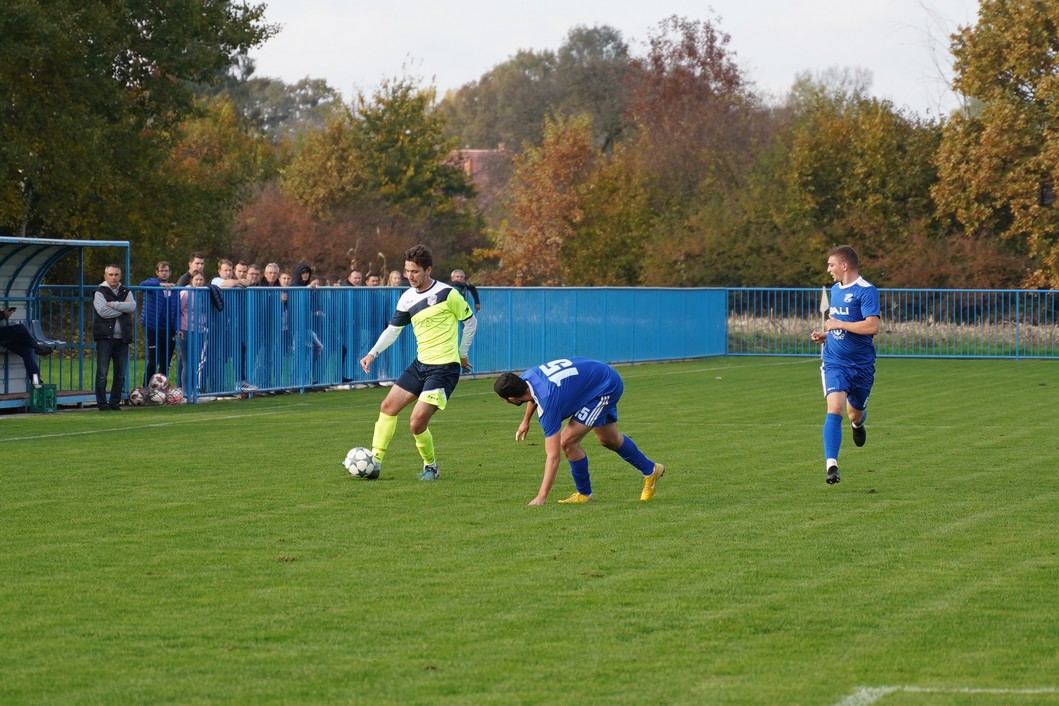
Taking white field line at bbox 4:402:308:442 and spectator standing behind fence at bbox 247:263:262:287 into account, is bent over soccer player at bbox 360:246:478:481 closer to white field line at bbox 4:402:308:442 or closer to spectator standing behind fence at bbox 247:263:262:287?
white field line at bbox 4:402:308:442

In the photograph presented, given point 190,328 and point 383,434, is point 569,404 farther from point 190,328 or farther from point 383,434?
point 190,328

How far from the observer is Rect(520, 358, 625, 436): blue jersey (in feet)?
36.0

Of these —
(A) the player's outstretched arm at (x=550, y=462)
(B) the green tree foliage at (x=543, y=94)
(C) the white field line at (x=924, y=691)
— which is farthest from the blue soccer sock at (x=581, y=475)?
(B) the green tree foliage at (x=543, y=94)

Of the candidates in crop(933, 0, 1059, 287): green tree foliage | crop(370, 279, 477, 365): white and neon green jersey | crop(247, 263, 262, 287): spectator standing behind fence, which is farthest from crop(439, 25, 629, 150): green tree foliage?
crop(370, 279, 477, 365): white and neon green jersey

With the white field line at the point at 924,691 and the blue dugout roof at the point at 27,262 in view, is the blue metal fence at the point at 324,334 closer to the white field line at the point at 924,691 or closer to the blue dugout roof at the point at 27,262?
the blue dugout roof at the point at 27,262

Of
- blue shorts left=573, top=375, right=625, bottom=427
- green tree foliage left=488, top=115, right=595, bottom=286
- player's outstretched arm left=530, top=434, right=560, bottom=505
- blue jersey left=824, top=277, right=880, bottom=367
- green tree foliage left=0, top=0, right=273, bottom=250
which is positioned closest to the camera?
player's outstretched arm left=530, top=434, right=560, bottom=505

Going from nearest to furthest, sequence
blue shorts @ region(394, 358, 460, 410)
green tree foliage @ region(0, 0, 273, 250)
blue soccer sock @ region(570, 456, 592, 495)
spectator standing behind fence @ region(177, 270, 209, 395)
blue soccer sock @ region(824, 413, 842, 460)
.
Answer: blue soccer sock @ region(570, 456, 592, 495) < blue soccer sock @ region(824, 413, 842, 460) < blue shorts @ region(394, 358, 460, 410) < spectator standing behind fence @ region(177, 270, 209, 395) < green tree foliage @ region(0, 0, 273, 250)

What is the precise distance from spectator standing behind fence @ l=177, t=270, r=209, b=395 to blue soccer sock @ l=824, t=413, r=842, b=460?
12138 mm

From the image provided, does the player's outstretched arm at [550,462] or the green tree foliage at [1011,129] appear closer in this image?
the player's outstretched arm at [550,462]

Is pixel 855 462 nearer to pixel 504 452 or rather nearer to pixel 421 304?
pixel 504 452

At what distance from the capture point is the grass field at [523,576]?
640 cm

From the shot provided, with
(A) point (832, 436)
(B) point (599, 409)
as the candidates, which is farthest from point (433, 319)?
(A) point (832, 436)

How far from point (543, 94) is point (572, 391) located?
8278 centimetres

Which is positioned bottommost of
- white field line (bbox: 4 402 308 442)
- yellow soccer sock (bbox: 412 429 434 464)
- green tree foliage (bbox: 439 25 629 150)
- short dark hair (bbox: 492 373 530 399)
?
white field line (bbox: 4 402 308 442)
